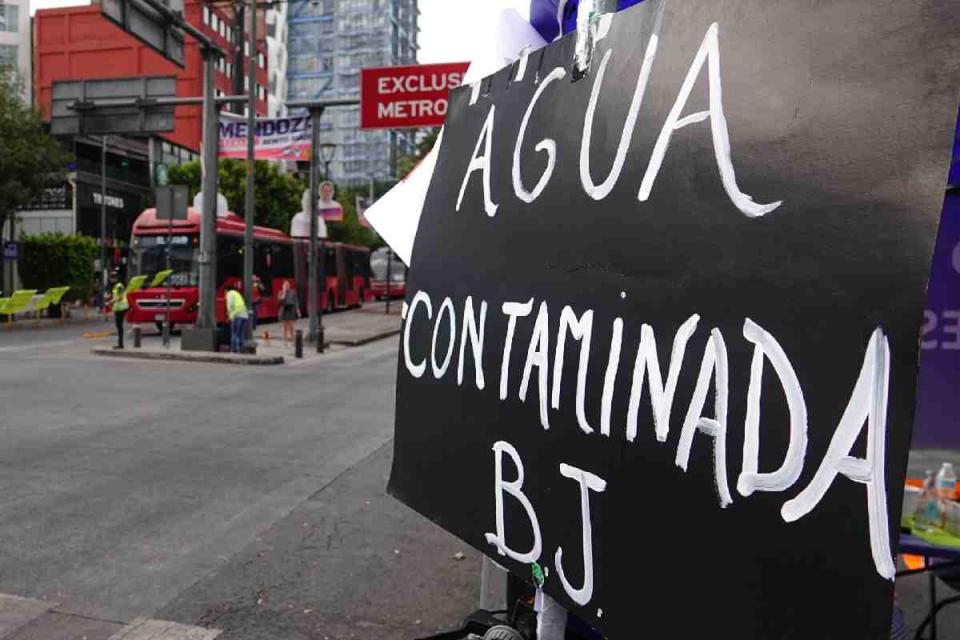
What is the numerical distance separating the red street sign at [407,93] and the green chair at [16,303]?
50.9 feet

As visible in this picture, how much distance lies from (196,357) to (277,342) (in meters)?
4.89

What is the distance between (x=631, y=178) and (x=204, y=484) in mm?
5350

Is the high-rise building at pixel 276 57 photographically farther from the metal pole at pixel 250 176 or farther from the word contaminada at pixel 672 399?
the word contaminada at pixel 672 399

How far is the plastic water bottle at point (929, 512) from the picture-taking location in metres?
3.17

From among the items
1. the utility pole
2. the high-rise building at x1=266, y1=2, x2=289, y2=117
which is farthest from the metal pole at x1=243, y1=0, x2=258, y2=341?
the high-rise building at x1=266, y1=2, x2=289, y2=117

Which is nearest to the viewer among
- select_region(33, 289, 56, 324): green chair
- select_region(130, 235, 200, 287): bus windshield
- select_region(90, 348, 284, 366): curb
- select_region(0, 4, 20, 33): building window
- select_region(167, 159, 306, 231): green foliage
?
select_region(90, 348, 284, 366): curb

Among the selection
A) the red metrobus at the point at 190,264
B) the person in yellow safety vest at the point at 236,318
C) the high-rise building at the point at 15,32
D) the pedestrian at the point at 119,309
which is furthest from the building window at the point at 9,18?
the person in yellow safety vest at the point at 236,318

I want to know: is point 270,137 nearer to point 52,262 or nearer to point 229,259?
point 229,259

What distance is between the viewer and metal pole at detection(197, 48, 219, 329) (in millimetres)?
15539

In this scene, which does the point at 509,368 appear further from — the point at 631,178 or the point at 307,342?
the point at 307,342

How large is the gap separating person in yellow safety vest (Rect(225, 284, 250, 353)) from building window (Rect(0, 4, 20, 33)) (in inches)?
1711

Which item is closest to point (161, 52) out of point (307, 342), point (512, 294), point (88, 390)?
point (88, 390)

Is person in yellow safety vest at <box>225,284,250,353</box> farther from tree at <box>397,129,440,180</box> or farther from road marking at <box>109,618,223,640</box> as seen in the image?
road marking at <box>109,618,223,640</box>

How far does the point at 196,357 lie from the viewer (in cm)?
1473
